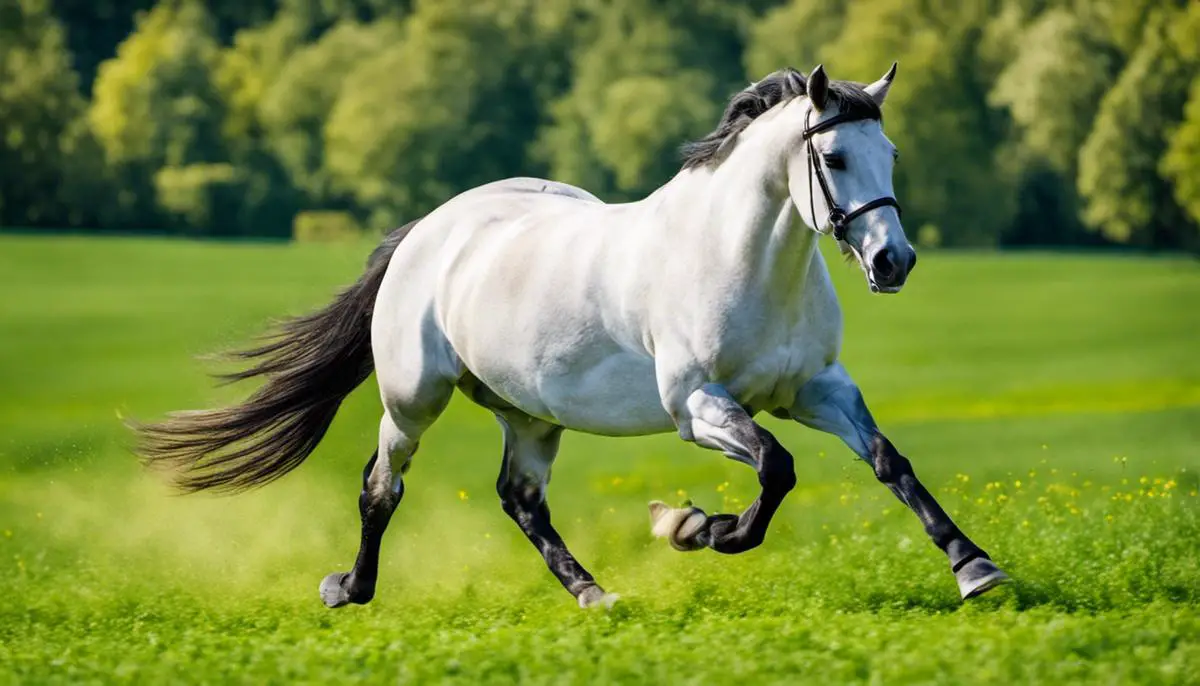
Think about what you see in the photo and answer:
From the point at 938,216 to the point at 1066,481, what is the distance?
5431 centimetres

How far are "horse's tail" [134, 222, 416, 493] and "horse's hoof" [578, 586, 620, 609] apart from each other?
1939 millimetres

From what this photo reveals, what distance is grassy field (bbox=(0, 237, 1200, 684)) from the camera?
6.93 meters

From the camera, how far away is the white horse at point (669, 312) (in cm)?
716

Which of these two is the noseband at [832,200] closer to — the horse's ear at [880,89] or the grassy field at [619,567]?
the horse's ear at [880,89]

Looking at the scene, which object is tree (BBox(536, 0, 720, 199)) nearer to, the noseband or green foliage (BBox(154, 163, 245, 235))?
green foliage (BBox(154, 163, 245, 235))

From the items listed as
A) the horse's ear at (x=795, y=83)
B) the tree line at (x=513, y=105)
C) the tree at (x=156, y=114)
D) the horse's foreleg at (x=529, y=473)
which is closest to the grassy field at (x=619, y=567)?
the horse's foreleg at (x=529, y=473)

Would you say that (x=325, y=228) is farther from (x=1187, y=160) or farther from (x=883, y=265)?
(x=883, y=265)

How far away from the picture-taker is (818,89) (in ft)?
23.2

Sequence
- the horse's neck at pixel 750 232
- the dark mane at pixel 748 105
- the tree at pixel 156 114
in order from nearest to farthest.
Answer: the horse's neck at pixel 750 232 → the dark mane at pixel 748 105 → the tree at pixel 156 114

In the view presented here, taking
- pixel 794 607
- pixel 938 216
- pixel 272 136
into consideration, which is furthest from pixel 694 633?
pixel 272 136

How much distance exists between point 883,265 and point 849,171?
1.46ft

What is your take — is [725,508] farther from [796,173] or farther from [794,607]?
[796,173]

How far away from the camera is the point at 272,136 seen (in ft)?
313

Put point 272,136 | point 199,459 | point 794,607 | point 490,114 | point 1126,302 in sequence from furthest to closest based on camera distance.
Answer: point 272,136
point 490,114
point 1126,302
point 199,459
point 794,607
